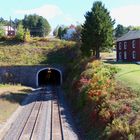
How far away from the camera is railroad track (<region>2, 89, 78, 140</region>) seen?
29.8 meters

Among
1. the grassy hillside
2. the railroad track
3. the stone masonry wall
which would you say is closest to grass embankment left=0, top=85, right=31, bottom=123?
the railroad track

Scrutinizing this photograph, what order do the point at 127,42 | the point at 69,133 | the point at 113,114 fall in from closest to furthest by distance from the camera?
the point at 113,114 → the point at 69,133 → the point at 127,42

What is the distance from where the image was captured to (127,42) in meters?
77.2

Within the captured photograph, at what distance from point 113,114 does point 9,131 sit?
9.17 meters

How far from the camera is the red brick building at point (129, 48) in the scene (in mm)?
73188

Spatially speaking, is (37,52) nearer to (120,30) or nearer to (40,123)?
(40,123)

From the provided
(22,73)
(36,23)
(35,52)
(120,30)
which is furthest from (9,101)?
(36,23)

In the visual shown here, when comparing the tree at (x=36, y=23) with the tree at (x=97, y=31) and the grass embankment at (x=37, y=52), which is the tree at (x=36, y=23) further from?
the tree at (x=97, y=31)

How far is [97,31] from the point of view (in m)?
62.6

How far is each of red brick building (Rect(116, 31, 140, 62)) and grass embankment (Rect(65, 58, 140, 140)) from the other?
29478 millimetres

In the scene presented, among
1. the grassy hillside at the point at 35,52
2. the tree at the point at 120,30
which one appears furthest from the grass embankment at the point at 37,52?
the tree at the point at 120,30

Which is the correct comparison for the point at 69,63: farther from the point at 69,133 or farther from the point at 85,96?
the point at 69,133

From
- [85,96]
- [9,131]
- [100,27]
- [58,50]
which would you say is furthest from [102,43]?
[9,131]

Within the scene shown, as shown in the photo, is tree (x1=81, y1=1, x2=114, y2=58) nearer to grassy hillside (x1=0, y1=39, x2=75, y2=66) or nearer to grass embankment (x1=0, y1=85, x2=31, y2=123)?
grass embankment (x1=0, y1=85, x2=31, y2=123)
